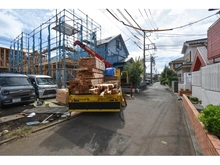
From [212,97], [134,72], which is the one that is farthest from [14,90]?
[134,72]

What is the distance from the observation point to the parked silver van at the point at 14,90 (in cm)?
564

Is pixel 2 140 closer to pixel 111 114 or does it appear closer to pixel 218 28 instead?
pixel 111 114

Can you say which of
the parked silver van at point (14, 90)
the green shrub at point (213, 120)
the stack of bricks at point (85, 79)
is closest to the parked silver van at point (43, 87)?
the parked silver van at point (14, 90)

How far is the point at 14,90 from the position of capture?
5898 mm

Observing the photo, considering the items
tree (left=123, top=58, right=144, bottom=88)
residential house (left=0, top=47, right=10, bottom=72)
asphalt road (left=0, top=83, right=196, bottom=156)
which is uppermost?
residential house (left=0, top=47, right=10, bottom=72)

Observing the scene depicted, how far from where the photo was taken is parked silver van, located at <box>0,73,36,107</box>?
5641mm

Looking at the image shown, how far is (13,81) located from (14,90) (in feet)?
2.74

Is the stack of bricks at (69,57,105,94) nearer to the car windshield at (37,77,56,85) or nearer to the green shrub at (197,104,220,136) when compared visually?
the green shrub at (197,104,220,136)

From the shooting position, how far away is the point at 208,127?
2.49 meters

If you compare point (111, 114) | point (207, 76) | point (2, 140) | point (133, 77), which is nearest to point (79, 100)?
point (111, 114)

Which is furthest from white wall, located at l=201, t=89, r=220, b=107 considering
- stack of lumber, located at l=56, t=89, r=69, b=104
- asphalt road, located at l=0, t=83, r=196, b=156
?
stack of lumber, located at l=56, t=89, r=69, b=104

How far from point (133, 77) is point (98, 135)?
10914 mm

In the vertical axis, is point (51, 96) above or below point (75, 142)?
above

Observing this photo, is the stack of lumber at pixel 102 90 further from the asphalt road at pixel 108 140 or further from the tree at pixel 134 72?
the tree at pixel 134 72
